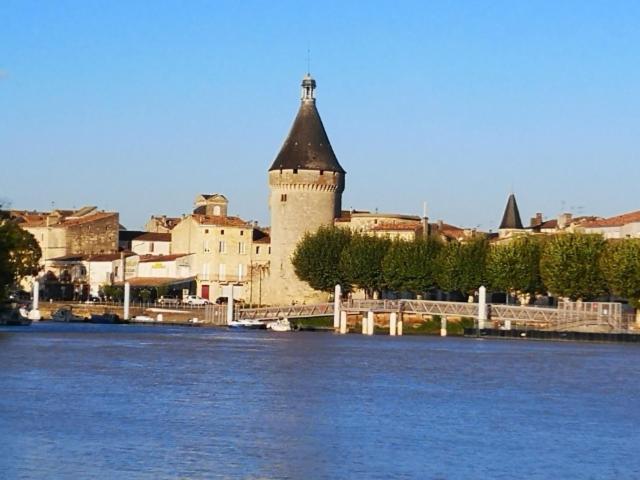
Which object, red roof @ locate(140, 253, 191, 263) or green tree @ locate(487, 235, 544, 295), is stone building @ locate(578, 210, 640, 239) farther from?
red roof @ locate(140, 253, 191, 263)

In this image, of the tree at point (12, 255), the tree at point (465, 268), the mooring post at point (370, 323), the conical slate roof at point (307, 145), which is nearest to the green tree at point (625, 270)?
the tree at point (465, 268)

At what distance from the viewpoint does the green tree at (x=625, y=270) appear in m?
72.5

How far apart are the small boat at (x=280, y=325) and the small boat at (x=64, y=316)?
39.2ft

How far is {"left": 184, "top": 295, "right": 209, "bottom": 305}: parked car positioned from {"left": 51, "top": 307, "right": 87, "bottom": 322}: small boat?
24.4 ft

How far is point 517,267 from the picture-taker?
7862 centimetres

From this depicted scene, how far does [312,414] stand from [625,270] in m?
41.5

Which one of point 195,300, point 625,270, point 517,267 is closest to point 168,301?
point 195,300

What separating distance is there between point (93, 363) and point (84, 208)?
71.9 metres

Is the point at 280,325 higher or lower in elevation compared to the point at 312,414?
higher

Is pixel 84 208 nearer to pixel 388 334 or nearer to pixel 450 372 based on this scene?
pixel 388 334

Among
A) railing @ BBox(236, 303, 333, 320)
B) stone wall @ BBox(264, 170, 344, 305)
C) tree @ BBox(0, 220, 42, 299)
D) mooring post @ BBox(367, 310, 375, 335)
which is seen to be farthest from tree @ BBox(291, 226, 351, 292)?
tree @ BBox(0, 220, 42, 299)

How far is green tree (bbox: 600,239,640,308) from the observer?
72.5 m

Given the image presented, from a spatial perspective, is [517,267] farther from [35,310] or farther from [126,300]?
[35,310]

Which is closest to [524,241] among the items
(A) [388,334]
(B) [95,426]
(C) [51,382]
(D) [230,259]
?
(A) [388,334]
